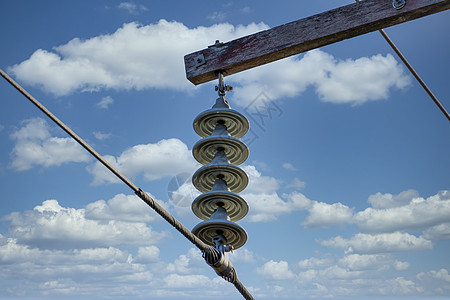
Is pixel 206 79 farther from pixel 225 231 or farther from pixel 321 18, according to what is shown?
pixel 225 231

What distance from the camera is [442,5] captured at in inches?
198

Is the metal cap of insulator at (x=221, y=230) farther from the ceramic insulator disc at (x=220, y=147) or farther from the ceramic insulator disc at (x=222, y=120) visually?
the ceramic insulator disc at (x=222, y=120)

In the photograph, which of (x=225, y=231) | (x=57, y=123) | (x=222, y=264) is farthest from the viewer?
(x=225, y=231)

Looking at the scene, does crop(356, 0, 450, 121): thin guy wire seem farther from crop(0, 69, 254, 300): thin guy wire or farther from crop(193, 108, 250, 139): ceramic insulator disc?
crop(0, 69, 254, 300): thin guy wire

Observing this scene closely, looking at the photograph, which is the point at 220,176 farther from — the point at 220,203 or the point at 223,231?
the point at 223,231

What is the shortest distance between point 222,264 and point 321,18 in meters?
2.96

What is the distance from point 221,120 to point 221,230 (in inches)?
47.4

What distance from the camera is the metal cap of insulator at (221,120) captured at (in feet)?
16.6

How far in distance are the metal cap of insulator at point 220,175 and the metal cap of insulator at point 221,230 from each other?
15.0 inches

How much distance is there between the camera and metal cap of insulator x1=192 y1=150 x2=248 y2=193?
4.78 metres

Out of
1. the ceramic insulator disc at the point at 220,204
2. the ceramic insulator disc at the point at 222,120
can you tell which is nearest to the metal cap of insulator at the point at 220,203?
the ceramic insulator disc at the point at 220,204

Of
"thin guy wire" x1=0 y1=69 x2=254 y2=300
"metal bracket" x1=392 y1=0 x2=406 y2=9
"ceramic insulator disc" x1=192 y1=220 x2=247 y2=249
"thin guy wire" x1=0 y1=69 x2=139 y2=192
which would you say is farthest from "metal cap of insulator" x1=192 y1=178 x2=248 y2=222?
"metal bracket" x1=392 y1=0 x2=406 y2=9

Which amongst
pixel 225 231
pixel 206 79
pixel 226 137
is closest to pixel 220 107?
pixel 226 137

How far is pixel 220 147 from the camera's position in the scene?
16.3 ft
